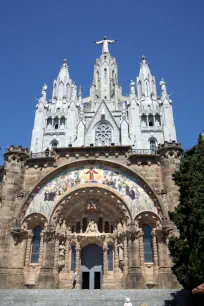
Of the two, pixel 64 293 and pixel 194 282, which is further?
pixel 64 293

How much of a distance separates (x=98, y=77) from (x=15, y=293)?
152 ft

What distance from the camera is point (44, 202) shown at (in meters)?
20.5

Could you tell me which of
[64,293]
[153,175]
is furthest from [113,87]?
[64,293]

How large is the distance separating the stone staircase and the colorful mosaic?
536cm

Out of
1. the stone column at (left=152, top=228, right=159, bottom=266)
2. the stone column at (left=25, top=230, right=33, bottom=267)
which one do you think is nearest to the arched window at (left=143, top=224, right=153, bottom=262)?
the stone column at (left=152, top=228, right=159, bottom=266)

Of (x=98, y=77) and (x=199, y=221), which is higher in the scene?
(x=98, y=77)

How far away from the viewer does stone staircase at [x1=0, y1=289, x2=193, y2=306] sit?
14867 millimetres

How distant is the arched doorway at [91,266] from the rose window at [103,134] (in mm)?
24369

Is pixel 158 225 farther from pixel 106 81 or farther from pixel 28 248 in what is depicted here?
pixel 106 81

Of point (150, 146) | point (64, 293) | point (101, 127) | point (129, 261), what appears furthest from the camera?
point (101, 127)

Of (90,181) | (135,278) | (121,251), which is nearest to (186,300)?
(135,278)

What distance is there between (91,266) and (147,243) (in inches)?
173

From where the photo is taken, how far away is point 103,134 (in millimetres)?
45500

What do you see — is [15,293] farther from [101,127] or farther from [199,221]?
[101,127]
